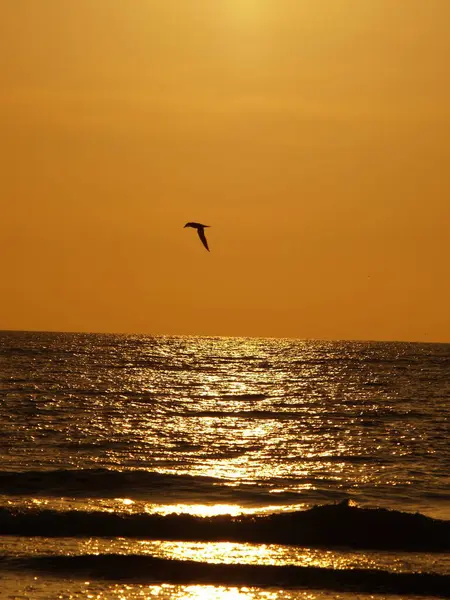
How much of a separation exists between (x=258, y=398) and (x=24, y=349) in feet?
200

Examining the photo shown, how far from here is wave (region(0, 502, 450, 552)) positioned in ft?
81.3

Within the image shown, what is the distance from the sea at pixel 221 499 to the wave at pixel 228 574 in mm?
43

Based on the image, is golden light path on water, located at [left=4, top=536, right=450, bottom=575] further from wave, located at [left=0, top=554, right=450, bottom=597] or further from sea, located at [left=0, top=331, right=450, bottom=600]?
wave, located at [left=0, top=554, right=450, bottom=597]

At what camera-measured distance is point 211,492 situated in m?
29.8

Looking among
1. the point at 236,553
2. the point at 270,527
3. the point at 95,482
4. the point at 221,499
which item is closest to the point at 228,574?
the point at 236,553

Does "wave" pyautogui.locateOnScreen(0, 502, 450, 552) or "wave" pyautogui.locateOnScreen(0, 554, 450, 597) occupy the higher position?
"wave" pyautogui.locateOnScreen(0, 502, 450, 552)

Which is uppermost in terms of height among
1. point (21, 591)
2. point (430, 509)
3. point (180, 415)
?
point (180, 415)

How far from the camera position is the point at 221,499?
94.4 feet

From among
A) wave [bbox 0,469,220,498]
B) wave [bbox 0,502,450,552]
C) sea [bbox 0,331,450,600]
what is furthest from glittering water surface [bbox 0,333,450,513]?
wave [bbox 0,502,450,552]

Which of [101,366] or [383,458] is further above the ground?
[101,366]

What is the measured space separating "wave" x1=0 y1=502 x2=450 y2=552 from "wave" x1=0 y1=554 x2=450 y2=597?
239cm

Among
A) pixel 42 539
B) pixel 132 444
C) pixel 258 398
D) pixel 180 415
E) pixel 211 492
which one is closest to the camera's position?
pixel 42 539

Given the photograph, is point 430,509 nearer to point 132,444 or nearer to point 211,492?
point 211,492

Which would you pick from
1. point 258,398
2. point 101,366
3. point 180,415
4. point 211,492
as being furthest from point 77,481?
point 101,366
